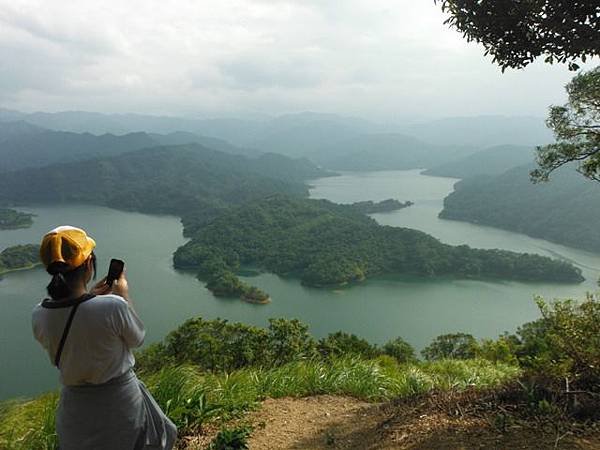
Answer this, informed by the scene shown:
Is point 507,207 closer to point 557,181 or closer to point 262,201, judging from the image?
point 557,181

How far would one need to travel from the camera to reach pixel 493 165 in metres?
129

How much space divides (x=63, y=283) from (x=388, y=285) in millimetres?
42213

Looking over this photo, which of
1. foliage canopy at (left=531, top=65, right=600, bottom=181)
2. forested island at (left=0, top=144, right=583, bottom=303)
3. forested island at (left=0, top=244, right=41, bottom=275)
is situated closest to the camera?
foliage canopy at (left=531, top=65, right=600, bottom=181)

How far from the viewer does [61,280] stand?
1.46 meters

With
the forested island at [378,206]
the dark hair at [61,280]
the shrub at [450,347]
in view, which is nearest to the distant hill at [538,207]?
the forested island at [378,206]

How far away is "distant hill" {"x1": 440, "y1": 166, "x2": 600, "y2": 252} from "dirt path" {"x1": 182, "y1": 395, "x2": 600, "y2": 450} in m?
59.8

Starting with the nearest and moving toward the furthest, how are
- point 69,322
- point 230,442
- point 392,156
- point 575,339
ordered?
point 69,322, point 230,442, point 575,339, point 392,156

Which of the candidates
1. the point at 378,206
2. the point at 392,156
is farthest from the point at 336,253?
the point at 392,156

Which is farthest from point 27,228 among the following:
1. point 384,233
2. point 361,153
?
point 361,153

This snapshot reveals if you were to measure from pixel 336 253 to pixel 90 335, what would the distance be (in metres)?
47.9

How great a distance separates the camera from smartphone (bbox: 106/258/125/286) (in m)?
1.61

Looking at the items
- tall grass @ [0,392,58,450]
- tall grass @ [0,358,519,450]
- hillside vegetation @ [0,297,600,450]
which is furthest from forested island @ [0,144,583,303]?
tall grass @ [0,392,58,450]

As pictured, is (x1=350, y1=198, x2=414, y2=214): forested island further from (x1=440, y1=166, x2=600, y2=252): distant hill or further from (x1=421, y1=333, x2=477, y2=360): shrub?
(x1=421, y1=333, x2=477, y2=360): shrub

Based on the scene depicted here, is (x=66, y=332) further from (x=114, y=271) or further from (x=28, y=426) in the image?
(x=28, y=426)
